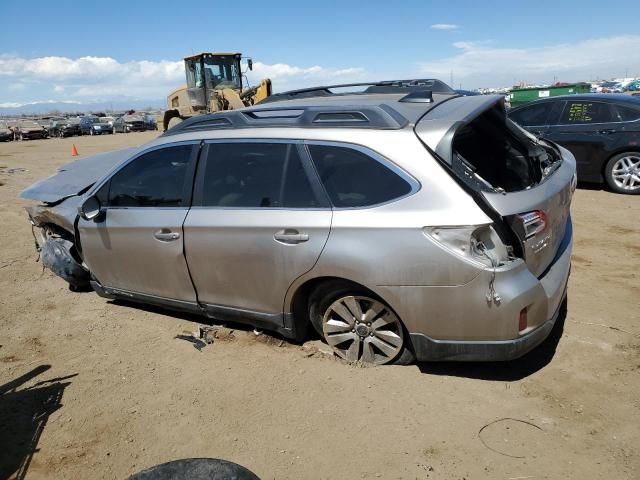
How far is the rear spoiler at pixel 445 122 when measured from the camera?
2963mm

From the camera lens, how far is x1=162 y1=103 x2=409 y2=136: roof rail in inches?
126

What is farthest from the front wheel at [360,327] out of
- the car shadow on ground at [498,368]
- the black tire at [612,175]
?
the black tire at [612,175]

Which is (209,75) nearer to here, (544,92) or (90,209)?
(544,92)

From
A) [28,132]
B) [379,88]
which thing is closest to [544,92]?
[379,88]

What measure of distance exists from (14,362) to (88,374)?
73cm

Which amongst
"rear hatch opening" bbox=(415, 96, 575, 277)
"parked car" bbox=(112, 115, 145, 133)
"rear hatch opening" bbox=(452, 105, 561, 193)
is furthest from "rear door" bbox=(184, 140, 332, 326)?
"parked car" bbox=(112, 115, 145, 133)

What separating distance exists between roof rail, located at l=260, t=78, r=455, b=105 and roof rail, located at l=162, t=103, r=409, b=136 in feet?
2.59

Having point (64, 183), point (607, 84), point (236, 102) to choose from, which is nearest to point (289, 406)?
point (64, 183)

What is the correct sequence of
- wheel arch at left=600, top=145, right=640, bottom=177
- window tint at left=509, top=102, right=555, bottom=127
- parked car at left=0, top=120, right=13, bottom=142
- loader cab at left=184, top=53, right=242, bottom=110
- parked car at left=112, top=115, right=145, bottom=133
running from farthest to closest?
parked car at left=112, top=115, right=145, bottom=133, parked car at left=0, top=120, right=13, bottom=142, loader cab at left=184, top=53, right=242, bottom=110, window tint at left=509, top=102, right=555, bottom=127, wheel arch at left=600, top=145, right=640, bottom=177

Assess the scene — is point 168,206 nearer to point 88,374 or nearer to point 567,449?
point 88,374

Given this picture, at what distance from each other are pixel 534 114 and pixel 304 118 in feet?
22.5

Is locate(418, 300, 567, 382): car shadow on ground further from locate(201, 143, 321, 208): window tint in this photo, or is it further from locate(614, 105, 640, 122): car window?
locate(614, 105, 640, 122): car window

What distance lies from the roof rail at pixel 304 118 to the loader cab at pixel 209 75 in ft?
54.5

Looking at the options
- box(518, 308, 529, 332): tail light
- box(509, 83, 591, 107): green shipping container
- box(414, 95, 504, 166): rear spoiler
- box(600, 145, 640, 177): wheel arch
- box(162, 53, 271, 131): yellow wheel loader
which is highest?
box(162, 53, 271, 131): yellow wheel loader
